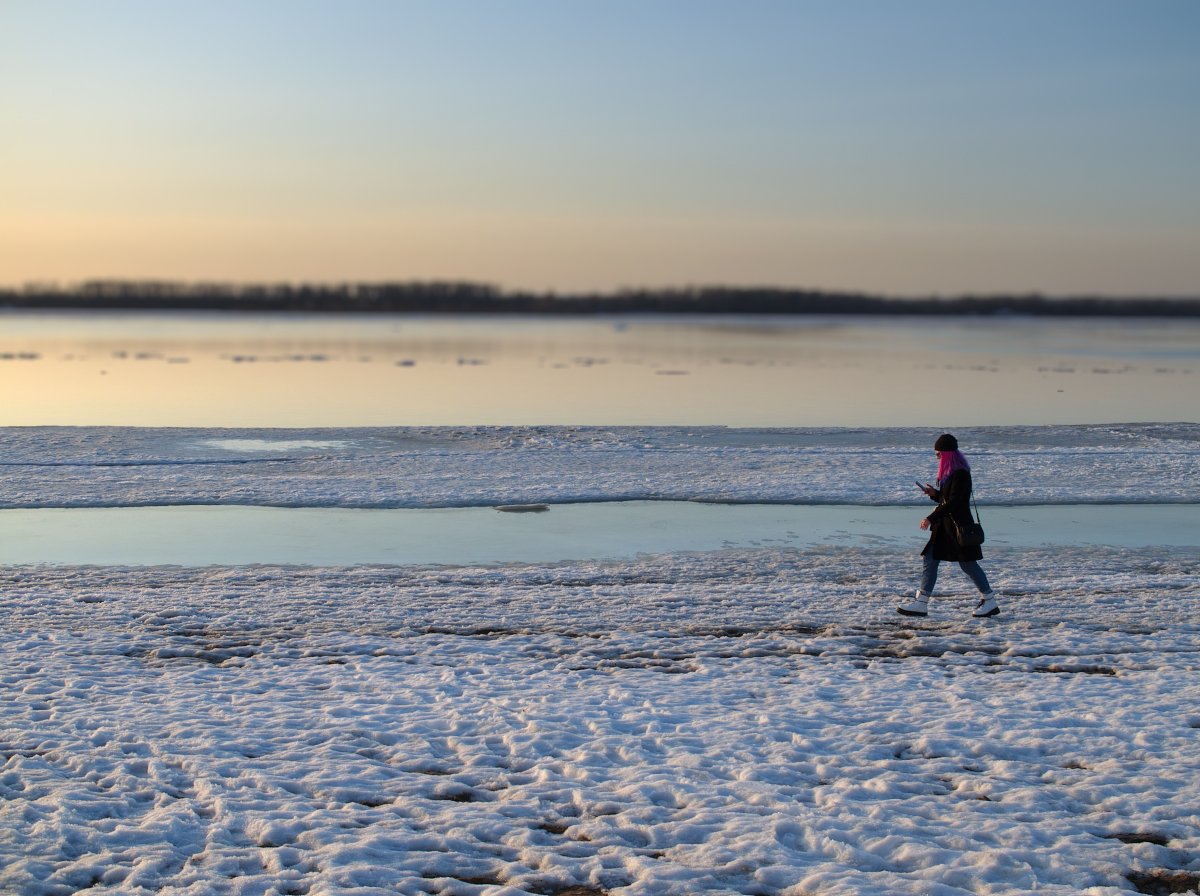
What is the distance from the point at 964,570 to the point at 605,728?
3768 mm

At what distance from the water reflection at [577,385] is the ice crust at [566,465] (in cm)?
355

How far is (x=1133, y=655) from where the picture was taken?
802 cm

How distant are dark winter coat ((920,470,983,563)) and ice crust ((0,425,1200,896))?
486 mm

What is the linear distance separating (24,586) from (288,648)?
10.5 ft

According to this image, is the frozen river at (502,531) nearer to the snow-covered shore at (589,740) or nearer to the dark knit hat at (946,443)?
the snow-covered shore at (589,740)

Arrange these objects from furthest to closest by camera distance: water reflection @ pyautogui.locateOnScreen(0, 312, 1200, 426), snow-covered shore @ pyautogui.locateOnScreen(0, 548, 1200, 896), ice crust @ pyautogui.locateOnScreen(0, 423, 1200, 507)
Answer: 1. water reflection @ pyautogui.locateOnScreen(0, 312, 1200, 426)
2. ice crust @ pyautogui.locateOnScreen(0, 423, 1200, 507)
3. snow-covered shore @ pyautogui.locateOnScreen(0, 548, 1200, 896)

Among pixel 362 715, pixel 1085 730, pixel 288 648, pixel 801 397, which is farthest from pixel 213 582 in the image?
pixel 801 397

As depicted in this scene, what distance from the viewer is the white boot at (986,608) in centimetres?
898

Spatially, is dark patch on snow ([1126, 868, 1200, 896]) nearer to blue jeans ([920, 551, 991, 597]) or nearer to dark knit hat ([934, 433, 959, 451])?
blue jeans ([920, 551, 991, 597])

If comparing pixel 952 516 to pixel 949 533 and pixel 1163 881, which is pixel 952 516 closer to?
pixel 949 533

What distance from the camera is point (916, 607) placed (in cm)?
903

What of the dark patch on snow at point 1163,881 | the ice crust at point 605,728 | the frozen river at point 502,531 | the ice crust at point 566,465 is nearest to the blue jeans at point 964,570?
the ice crust at point 605,728

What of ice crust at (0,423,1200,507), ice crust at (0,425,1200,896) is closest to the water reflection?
ice crust at (0,423,1200,507)

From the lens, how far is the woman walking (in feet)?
29.2
